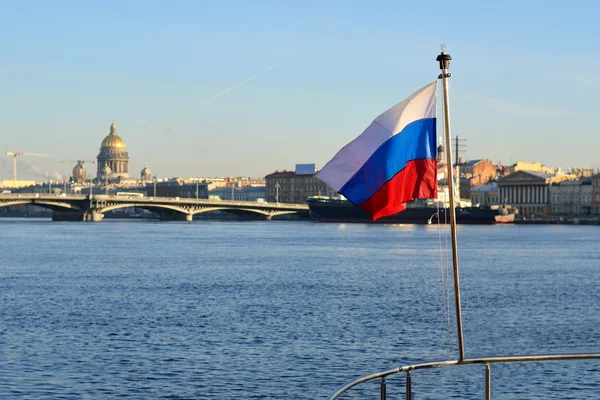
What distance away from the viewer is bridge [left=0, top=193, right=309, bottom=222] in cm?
10200

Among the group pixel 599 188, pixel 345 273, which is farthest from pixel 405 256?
pixel 599 188

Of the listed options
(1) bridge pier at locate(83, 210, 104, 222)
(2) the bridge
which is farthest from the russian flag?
(1) bridge pier at locate(83, 210, 104, 222)

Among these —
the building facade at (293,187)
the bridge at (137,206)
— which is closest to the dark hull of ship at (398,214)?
the bridge at (137,206)

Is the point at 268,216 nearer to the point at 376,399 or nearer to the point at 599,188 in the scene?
the point at 599,188

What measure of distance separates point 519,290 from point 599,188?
368ft

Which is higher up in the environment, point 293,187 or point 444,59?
point 293,187

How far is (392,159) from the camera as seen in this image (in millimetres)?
8961

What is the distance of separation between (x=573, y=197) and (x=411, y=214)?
1274 inches

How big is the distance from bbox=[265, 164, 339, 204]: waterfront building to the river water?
407 ft

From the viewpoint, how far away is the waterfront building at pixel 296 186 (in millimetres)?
168500

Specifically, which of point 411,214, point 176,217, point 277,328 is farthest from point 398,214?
point 277,328

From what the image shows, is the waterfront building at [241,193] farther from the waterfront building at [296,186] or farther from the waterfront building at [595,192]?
the waterfront building at [595,192]

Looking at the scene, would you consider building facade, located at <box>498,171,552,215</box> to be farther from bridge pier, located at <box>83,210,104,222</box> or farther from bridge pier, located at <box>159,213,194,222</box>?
bridge pier, located at <box>83,210,104,222</box>

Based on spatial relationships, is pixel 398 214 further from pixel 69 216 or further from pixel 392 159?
pixel 392 159
